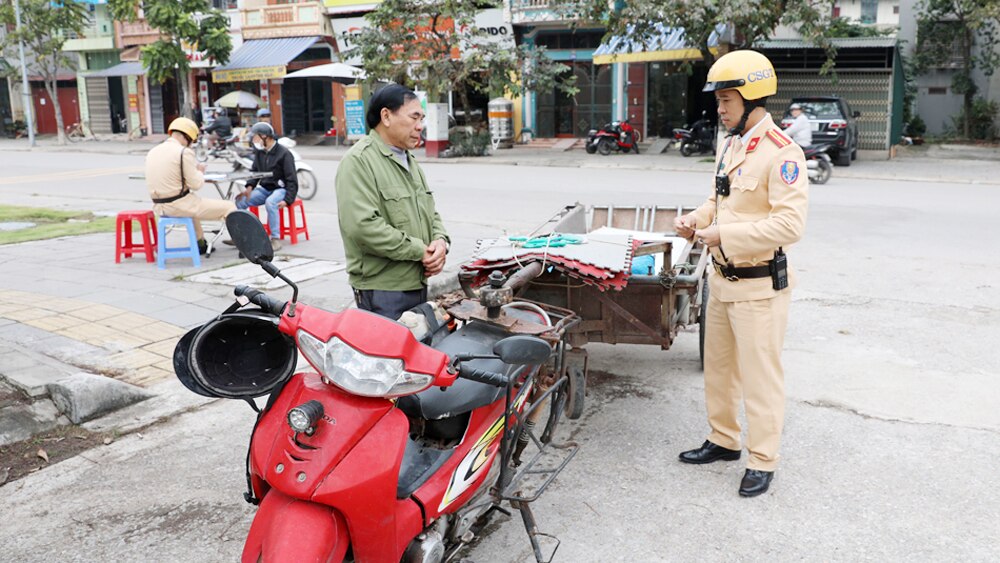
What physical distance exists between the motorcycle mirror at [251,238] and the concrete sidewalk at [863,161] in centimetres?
1613

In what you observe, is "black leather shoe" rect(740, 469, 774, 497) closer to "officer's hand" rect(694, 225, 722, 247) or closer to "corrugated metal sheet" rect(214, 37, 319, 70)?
"officer's hand" rect(694, 225, 722, 247)

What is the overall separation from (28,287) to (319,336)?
6127 millimetres

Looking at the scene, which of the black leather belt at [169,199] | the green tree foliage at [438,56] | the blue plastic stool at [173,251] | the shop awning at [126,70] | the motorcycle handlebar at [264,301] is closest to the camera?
the motorcycle handlebar at [264,301]

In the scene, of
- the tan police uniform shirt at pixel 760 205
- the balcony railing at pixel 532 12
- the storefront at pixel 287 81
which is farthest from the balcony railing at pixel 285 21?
the tan police uniform shirt at pixel 760 205

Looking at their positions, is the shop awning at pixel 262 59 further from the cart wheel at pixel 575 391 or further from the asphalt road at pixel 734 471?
the cart wheel at pixel 575 391

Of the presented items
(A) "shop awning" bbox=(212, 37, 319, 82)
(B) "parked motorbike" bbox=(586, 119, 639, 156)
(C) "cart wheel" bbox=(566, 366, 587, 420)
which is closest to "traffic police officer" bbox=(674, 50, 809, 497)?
(C) "cart wheel" bbox=(566, 366, 587, 420)

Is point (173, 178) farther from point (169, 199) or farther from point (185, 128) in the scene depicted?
point (185, 128)

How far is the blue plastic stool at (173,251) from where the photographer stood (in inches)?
323

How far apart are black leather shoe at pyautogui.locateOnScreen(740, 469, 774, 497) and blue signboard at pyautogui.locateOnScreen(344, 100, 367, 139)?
2540 centimetres

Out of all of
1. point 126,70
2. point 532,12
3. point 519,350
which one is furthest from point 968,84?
point 126,70

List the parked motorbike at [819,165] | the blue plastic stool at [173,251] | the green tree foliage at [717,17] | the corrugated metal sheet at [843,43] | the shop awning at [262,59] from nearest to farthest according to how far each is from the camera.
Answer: the blue plastic stool at [173,251], the parked motorbike at [819,165], the green tree foliage at [717,17], the corrugated metal sheet at [843,43], the shop awning at [262,59]

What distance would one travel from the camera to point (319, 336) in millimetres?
2400

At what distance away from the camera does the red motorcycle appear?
7.79 feet

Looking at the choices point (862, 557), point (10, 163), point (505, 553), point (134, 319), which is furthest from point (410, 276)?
point (10, 163)
